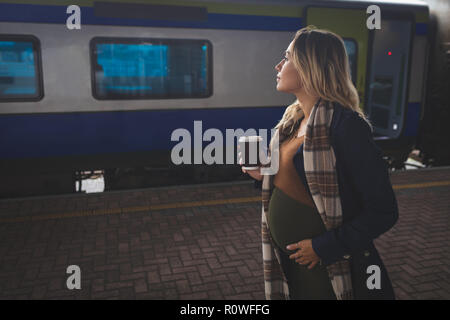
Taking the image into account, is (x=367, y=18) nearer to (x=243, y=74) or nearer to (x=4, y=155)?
(x=243, y=74)

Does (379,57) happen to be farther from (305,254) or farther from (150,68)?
(305,254)

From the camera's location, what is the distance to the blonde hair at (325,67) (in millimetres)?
2090

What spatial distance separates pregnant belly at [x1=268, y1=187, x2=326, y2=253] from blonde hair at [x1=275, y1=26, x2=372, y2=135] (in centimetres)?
52

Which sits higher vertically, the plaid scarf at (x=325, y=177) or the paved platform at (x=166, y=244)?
the plaid scarf at (x=325, y=177)

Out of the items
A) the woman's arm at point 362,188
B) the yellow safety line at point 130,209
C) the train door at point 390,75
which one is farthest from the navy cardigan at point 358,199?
the train door at point 390,75

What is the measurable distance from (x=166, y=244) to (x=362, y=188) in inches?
145

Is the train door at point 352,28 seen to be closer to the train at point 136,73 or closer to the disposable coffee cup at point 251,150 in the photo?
the train at point 136,73

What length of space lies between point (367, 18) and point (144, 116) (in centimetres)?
433

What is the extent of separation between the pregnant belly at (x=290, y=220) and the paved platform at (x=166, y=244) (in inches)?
80.9

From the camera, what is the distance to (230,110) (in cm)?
751

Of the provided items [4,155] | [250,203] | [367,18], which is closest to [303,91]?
[250,203]

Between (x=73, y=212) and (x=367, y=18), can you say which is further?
(x=367, y=18)

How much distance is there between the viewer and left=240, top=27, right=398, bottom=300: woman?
1996 millimetres

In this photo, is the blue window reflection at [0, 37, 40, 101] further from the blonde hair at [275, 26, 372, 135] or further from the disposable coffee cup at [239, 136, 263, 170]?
the blonde hair at [275, 26, 372, 135]
